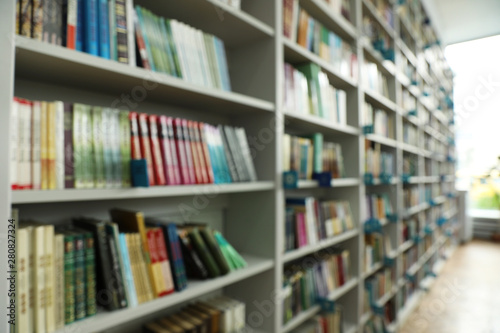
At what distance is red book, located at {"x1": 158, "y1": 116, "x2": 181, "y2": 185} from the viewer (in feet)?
3.32

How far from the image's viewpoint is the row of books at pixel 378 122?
2.30 m

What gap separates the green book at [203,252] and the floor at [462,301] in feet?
7.77

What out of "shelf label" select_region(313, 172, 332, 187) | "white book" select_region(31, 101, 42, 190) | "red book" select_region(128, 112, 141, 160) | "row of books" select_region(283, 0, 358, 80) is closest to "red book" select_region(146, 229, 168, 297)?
"red book" select_region(128, 112, 141, 160)

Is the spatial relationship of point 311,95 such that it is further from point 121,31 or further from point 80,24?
point 80,24

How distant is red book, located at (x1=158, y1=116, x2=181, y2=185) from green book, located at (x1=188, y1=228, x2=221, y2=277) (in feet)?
0.67

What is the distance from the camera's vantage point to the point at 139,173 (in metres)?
0.89

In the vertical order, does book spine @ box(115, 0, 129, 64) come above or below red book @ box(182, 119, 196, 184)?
above

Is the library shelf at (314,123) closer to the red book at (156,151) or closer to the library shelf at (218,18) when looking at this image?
the library shelf at (218,18)

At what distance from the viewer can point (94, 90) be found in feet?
3.61

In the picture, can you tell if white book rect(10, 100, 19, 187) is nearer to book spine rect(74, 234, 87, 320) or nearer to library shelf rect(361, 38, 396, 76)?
book spine rect(74, 234, 87, 320)

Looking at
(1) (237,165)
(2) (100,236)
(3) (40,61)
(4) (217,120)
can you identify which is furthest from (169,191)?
(4) (217,120)

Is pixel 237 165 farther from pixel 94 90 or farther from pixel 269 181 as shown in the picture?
pixel 94 90

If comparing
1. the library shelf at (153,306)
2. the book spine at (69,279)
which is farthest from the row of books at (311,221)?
the book spine at (69,279)

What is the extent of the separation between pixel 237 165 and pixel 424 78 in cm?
365
